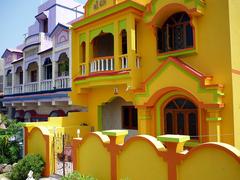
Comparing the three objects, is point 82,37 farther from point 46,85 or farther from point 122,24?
point 46,85

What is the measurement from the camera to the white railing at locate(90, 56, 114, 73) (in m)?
12.2

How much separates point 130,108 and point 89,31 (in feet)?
15.2

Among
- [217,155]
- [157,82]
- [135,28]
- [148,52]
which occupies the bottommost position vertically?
[217,155]

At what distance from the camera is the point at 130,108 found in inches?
541

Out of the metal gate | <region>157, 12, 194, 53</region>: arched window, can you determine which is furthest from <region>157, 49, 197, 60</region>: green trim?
the metal gate

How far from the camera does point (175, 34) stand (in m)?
10.7

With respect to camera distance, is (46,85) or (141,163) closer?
(141,163)

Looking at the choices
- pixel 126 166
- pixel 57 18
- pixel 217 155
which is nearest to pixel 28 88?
pixel 57 18

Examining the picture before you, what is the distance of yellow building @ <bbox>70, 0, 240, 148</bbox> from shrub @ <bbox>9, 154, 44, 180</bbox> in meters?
4.31

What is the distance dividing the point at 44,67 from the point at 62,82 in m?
4.48

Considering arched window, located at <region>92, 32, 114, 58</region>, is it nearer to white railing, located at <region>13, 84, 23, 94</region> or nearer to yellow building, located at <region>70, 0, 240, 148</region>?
yellow building, located at <region>70, 0, 240, 148</region>

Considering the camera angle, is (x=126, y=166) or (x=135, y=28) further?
(x=135, y=28)

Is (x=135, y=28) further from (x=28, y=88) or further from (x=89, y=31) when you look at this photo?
(x=28, y=88)

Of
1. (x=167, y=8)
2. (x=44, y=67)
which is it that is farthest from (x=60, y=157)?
(x=44, y=67)
